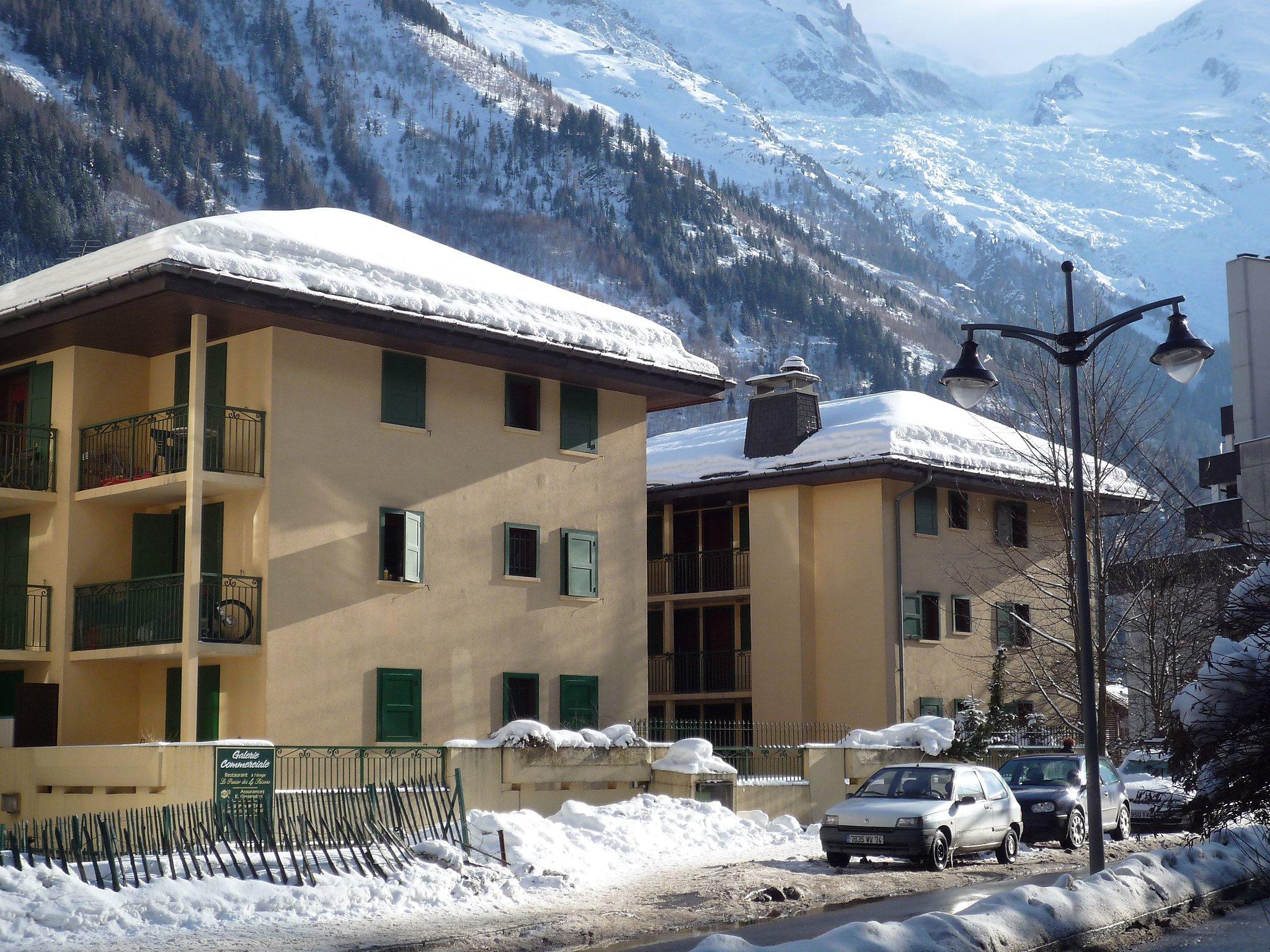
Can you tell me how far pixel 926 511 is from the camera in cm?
3794

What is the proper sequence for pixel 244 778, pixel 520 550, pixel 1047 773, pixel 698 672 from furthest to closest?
pixel 698 672 → pixel 520 550 → pixel 1047 773 → pixel 244 778

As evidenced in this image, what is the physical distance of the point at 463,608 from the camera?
2808 cm

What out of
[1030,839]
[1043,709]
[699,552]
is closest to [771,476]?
[699,552]

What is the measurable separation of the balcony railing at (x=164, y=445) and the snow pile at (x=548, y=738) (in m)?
5.72

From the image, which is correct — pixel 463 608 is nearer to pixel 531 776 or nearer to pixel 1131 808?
pixel 531 776

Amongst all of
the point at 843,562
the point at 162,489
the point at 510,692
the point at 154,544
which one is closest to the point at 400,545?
the point at 510,692

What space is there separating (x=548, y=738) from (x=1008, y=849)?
7.26 m

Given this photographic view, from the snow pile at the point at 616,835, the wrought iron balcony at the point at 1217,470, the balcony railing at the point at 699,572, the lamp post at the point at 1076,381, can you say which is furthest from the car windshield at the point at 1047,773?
the wrought iron balcony at the point at 1217,470

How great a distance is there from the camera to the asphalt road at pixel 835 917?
14.8 m

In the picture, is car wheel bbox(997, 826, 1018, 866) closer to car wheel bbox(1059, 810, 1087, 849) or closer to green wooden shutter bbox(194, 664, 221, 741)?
car wheel bbox(1059, 810, 1087, 849)

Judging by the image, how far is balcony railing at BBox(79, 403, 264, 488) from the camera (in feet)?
84.2

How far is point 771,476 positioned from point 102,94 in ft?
468

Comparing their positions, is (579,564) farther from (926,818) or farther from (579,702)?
(926,818)

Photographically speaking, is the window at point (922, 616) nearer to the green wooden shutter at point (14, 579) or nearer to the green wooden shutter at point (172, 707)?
the green wooden shutter at point (172, 707)
